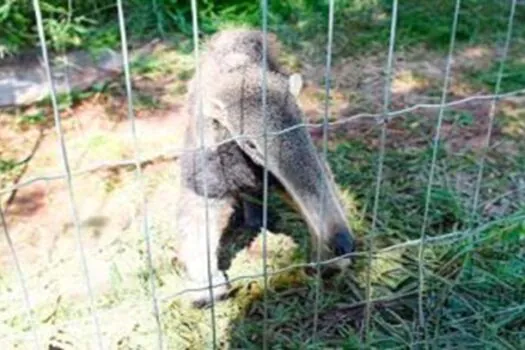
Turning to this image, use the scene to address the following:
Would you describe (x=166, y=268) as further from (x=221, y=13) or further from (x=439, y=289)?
(x=221, y=13)

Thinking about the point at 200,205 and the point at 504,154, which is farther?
the point at 504,154

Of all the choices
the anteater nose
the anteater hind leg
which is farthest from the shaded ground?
the anteater nose

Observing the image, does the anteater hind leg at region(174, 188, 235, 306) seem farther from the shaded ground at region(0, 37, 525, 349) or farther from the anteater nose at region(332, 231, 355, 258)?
the anteater nose at region(332, 231, 355, 258)

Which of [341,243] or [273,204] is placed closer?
[341,243]

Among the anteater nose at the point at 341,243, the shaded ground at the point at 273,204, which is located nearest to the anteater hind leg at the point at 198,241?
the shaded ground at the point at 273,204

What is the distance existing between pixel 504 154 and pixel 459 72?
0.84 meters

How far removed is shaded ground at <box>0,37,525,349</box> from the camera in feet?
9.20

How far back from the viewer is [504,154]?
3709 millimetres

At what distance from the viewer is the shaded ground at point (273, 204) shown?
2.80 metres

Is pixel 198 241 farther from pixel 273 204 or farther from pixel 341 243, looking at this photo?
pixel 341 243

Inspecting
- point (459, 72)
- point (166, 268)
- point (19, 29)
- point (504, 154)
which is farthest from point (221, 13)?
point (166, 268)

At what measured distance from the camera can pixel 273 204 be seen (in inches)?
130

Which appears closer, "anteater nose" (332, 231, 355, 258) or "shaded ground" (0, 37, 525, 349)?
"anteater nose" (332, 231, 355, 258)

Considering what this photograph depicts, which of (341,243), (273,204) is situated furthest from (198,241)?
(341,243)
